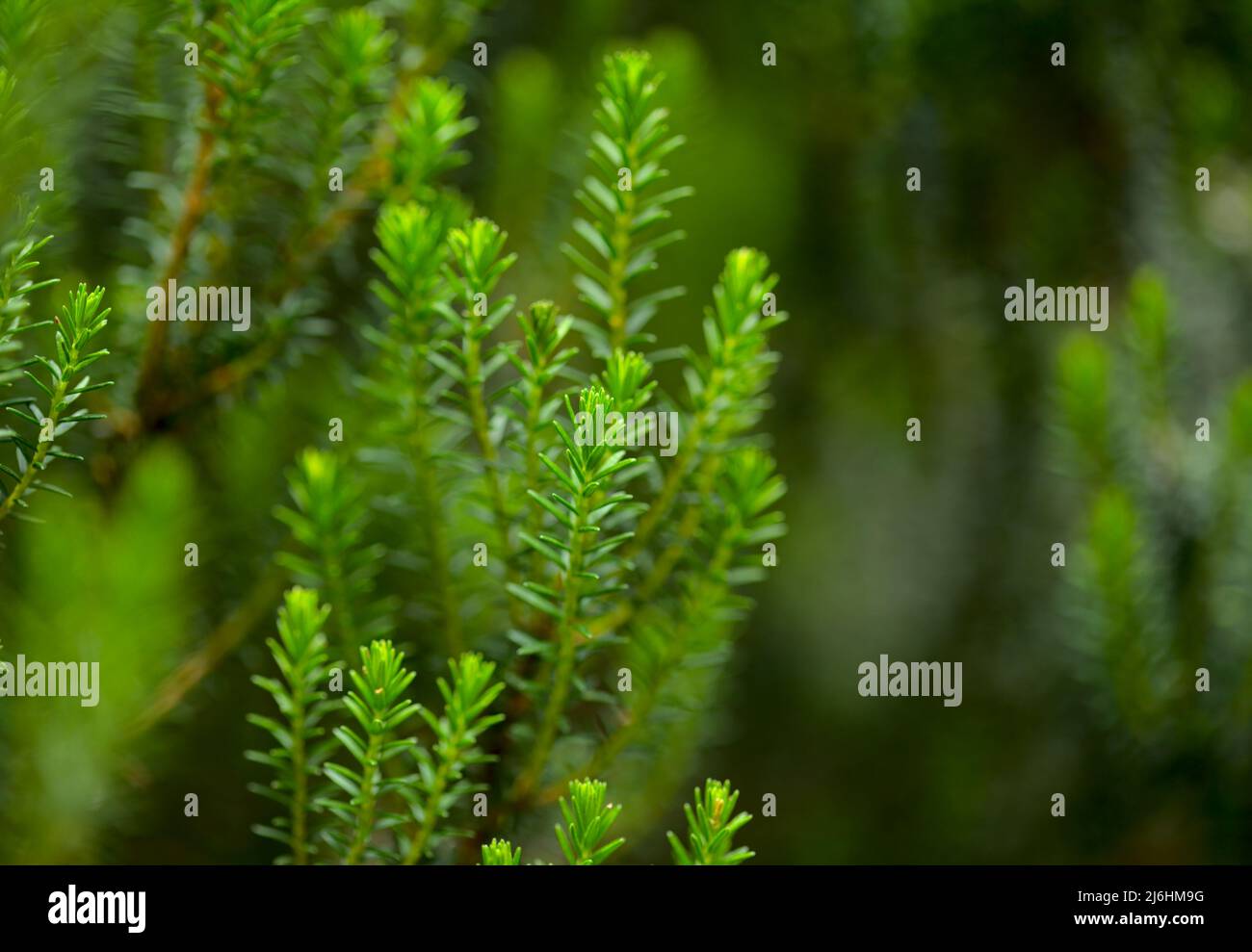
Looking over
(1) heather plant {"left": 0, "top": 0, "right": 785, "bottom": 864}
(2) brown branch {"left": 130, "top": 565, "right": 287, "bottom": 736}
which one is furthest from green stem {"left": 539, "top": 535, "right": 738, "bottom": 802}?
(2) brown branch {"left": 130, "top": 565, "right": 287, "bottom": 736}

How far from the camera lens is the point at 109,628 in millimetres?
408

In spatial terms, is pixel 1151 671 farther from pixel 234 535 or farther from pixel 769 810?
pixel 234 535

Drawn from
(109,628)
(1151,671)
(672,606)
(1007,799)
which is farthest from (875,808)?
(109,628)

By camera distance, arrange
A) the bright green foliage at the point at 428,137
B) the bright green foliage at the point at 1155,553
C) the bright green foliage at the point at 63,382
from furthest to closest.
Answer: the bright green foliage at the point at 1155,553
the bright green foliage at the point at 428,137
the bright green foliage at the point at 63,382

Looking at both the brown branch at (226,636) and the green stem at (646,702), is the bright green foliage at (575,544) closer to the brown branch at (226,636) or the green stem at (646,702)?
the green stem at (646,702)

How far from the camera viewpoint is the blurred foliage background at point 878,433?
0.45 metres

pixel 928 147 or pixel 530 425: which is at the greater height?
pixel 928 147

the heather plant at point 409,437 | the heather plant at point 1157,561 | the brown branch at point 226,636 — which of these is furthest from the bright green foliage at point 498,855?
the heather plant at point 1157,561

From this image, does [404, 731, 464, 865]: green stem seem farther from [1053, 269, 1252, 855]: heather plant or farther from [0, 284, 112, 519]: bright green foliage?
[1053, 269, 1252, 855]: heather plant

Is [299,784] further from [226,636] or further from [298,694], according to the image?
[226,636]

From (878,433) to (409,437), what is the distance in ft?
1.83

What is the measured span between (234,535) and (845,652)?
0.54 m

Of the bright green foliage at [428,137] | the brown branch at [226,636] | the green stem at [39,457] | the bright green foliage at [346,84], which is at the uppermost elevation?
the bright green foliage at [346,84]

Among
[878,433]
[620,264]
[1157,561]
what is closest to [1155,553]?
[1157,561]
